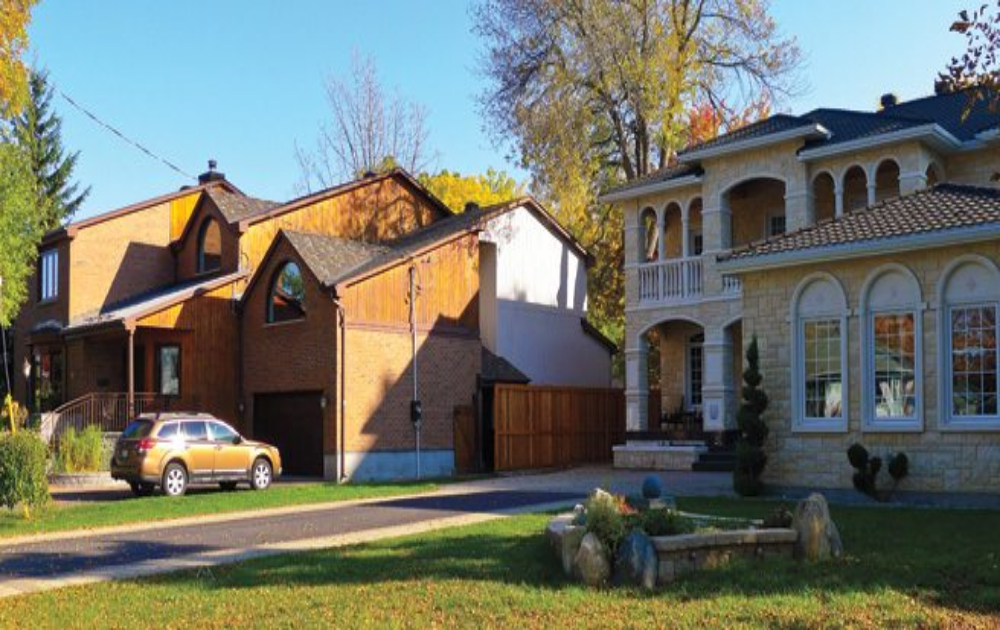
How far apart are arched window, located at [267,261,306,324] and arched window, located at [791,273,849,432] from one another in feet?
45.7

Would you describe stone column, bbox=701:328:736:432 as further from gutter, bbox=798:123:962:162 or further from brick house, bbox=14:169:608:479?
brick house, bbox=14:169:608:479

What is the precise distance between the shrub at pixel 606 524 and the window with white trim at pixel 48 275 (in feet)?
90.4

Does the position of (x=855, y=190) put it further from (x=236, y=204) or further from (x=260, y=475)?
(x=236, y=204)

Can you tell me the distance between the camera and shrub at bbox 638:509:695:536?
10.4 metres

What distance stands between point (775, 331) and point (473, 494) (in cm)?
686

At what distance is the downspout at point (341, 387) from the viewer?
1003 inches

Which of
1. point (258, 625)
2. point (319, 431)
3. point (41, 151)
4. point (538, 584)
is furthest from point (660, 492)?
point (41, 151)

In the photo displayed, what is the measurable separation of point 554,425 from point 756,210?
28.1 feet

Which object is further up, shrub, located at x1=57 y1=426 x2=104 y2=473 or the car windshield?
the car windshield

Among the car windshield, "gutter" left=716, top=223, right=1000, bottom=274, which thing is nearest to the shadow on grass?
"gutter" left=716, top=223, right=1000, bottom=274

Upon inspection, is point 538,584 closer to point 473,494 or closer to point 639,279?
point 473,494

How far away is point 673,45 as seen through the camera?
3434 centimetres

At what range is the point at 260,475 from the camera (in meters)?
23.5

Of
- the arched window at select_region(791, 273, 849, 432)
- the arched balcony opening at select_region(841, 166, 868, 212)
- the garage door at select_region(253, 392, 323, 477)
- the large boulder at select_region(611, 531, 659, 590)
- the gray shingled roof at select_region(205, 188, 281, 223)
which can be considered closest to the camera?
the large boulder at select_region(611, 531, 659, 590)
